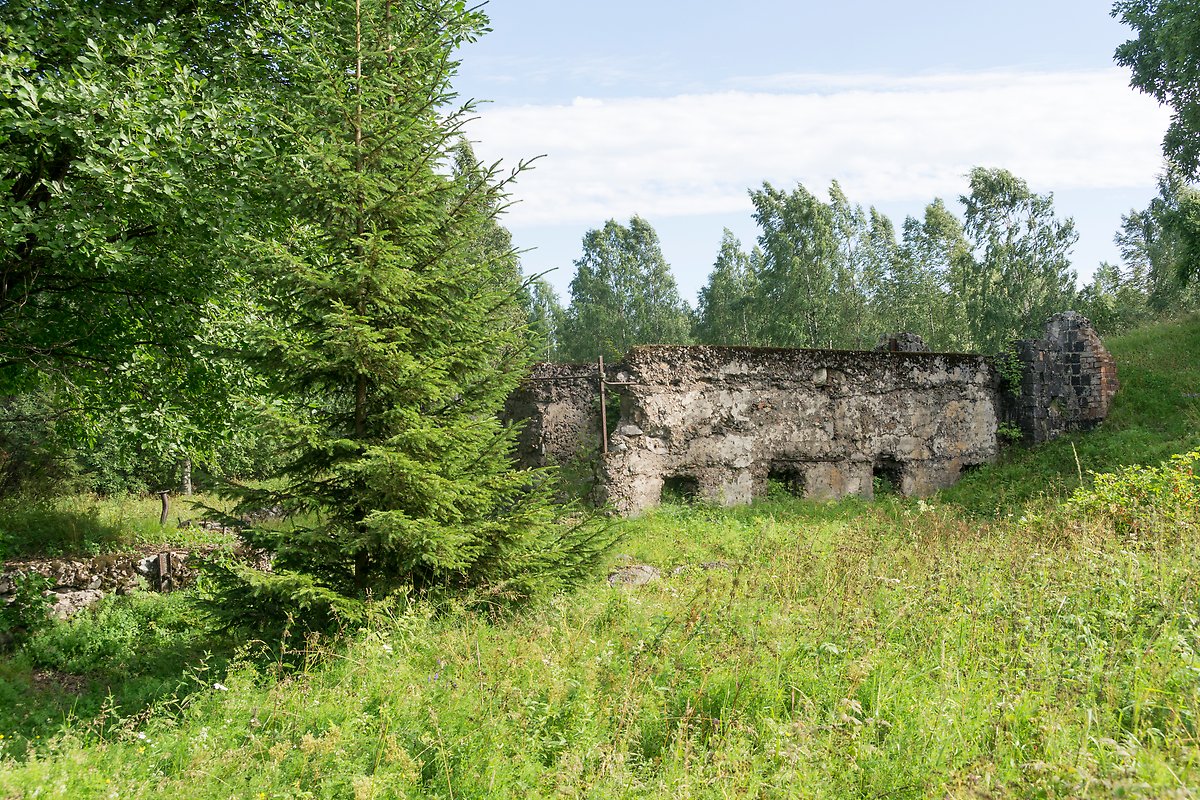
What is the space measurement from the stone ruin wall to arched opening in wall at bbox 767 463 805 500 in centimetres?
3

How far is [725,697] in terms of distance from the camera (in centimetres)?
403

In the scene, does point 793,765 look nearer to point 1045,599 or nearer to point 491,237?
point 1045,599

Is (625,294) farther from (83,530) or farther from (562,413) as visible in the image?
(83,530)

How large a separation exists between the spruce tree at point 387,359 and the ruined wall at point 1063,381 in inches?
484

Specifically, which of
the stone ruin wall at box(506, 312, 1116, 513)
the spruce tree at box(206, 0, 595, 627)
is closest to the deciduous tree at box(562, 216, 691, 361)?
the stone ruin wall at box(506, 312, 1116, 513)

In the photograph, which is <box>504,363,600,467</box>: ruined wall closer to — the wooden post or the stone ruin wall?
the stone ruin wall

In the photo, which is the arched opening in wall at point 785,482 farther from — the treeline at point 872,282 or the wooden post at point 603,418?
the treeline at point 872,282

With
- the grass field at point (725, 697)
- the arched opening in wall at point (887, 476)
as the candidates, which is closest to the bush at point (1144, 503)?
the grass field at point (725, 697)

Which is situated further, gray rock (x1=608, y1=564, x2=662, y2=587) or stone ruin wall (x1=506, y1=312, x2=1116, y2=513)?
stone ruin wall (x1=506, y1=312, x2=1116, y2=513)

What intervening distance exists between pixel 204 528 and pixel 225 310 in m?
6.97

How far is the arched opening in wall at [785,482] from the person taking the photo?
13469 millimetres

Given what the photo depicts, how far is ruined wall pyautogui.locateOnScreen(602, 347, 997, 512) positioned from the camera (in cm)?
1279

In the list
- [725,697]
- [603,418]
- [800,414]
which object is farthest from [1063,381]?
[725,697]

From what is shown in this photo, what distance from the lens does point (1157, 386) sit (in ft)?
47.2
